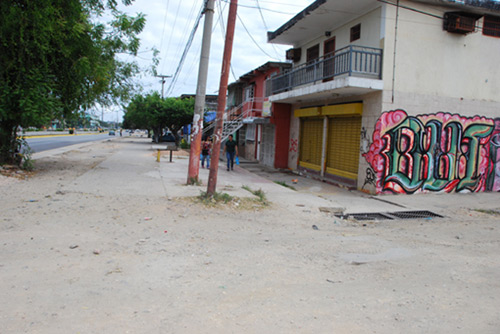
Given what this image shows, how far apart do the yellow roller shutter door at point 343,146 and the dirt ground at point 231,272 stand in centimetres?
573

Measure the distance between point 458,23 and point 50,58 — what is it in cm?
1374

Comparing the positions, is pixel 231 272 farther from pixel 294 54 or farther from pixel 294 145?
pixel 294 54

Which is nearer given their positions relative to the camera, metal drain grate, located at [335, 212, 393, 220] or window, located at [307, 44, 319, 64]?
metal drain grate, located at [335, 212, 393, 220]

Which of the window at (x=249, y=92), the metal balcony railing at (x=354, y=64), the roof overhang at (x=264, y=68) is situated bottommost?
the metal balcony railing at (x=354, y=64)

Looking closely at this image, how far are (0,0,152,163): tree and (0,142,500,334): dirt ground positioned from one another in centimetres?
436

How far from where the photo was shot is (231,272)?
490 centimetres

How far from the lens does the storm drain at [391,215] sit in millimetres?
9305

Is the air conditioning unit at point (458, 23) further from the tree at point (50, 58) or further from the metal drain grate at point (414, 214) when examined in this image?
the tree at point (50, 58)

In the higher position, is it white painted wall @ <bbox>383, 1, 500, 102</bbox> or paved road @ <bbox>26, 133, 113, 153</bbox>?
white painted wall @ <bbox>383, 1, 500, 102</bbox>

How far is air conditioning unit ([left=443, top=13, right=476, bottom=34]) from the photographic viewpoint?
1250 cm

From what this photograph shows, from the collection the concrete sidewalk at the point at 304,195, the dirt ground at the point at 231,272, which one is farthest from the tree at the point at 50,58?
the dirt ground at the point at 231,272

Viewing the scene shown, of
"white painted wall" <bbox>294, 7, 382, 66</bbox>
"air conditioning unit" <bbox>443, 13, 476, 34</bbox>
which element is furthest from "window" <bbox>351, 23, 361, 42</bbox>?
"air conditioning unit" <bbox>443, 13, 476, 34</bbox>

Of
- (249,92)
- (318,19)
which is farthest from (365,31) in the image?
(249,92)

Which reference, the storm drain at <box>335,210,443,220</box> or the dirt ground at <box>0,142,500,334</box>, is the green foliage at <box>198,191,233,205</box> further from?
the storm drain at <box>335,210,443,220</box>
